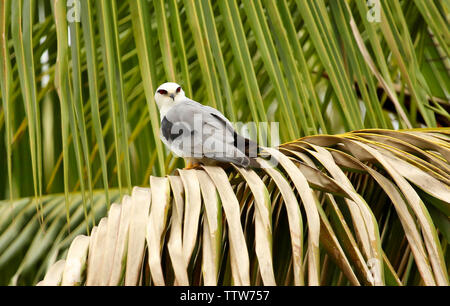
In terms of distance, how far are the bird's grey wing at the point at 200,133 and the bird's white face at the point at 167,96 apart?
11 centimetres

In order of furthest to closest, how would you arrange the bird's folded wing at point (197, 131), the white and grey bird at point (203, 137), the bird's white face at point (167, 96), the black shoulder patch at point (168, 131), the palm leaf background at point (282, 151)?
the bird's white face at point (167, 96) < the black shoulder patch at point (168, 131) < the bird's folded wing at point (197, 131) < the white and grey bird at point (203, 137) < the palm leaf background at point (282, 151)

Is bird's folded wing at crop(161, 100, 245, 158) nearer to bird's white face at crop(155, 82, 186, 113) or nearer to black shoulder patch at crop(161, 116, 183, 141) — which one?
black shoulder patch at crop(161, 116, 183, 141)

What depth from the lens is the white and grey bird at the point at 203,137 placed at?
1188mm

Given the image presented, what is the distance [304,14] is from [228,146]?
1.34 ft

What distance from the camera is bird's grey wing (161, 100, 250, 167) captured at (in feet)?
4.14

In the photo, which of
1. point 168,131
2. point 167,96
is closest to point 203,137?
point 168,131

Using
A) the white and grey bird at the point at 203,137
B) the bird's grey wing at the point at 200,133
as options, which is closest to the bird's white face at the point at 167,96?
the white and grey bird at the point at 203,137

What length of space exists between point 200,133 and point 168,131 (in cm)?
19

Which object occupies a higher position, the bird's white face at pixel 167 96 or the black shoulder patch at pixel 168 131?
the bird's white face at pixel 167 96

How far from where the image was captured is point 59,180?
7.48ft

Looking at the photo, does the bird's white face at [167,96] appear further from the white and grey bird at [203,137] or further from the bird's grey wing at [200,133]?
the bird's grey wing at [200,133]

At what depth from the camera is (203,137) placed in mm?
1396

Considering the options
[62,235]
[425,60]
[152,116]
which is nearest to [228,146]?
[152,116]
